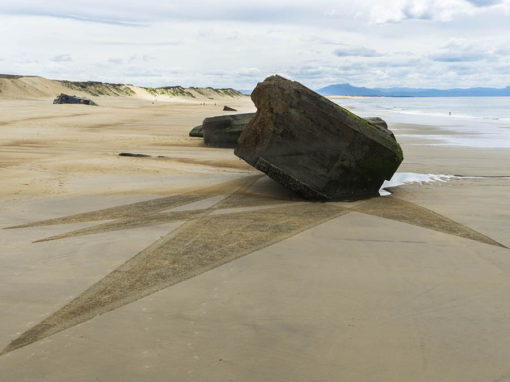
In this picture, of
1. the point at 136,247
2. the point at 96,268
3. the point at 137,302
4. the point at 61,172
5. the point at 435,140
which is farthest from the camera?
the point at 435,140

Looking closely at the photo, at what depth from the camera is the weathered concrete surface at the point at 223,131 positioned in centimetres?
1342

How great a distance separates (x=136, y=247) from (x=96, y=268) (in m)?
0.60

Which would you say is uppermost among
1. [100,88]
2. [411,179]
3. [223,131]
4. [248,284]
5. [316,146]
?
[100,88]

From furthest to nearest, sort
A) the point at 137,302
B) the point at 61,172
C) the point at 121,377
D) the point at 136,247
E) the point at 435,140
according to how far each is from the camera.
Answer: the point at 435,140
the point at 61,172
the point at 136,247
the point at 137,302
the point at 121,377

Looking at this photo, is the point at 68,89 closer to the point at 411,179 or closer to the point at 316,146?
the point at 411,179

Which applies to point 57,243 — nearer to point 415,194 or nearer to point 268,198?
point 268,198

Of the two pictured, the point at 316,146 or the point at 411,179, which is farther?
the point at 411,179

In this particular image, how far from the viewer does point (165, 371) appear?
8.60ft

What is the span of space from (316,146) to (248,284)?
3.59m

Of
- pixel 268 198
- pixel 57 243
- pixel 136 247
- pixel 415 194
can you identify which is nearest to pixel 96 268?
pixel 136 247

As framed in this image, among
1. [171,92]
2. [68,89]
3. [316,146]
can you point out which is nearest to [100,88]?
[68,89]

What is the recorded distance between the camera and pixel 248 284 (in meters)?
3.80

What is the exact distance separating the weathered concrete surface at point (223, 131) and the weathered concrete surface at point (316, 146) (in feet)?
20.4

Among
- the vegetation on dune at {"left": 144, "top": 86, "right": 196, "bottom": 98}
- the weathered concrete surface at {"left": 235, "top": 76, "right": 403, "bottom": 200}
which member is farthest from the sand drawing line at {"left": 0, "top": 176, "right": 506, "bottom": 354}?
the vegetation on dune at {"left": 144, "top": 86, "right": 196, "bottom": 98}
